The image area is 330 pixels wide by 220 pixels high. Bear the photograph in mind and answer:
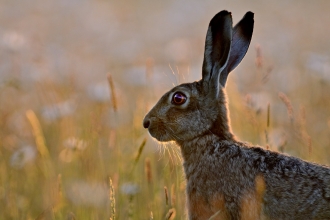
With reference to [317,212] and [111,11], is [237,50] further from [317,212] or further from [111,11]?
[111,11]

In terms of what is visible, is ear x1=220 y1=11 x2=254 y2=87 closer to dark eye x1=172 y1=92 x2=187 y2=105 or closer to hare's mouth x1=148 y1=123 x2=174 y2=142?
dark eye x1=172 y1=92 x2=187 y2=105

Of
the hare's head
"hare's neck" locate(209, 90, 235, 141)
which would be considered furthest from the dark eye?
"hare's neck" locate(209, 90, 235, 141)

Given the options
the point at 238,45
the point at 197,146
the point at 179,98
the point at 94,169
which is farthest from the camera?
the point at 94,169

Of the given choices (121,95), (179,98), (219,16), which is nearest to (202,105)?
(179,98)

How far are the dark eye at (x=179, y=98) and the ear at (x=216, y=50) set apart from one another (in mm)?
173

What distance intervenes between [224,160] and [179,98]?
2.08ft

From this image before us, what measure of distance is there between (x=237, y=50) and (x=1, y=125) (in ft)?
9.49

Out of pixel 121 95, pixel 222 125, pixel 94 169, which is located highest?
pixel 121 95

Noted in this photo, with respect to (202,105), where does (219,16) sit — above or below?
above

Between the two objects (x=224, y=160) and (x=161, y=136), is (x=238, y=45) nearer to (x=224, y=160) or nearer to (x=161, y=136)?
(x=161, y=136)

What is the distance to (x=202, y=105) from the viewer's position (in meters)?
5.13

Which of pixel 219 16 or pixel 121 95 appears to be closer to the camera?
pixel 219 16

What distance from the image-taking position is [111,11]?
704 inches

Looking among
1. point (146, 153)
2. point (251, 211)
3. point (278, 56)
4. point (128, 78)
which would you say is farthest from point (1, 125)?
point (278, 56)
